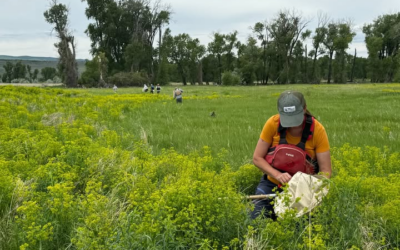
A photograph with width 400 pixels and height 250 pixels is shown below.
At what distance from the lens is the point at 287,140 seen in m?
3.90

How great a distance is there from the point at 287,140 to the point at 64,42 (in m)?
61.3

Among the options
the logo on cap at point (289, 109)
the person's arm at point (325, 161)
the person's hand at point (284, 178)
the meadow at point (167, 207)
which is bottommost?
the meadow at point (167, 207)

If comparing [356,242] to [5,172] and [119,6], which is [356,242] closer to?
[5,172]

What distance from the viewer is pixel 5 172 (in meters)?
3.73

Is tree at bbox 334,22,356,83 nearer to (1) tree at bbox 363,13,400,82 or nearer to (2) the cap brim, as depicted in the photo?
(1) tree at bbox 363,13,400,82

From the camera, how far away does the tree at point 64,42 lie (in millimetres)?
58281

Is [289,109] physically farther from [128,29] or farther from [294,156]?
[128,29]

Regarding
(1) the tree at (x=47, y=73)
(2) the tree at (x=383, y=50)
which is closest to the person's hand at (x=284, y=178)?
(2) the tree at (x=383, y=50)

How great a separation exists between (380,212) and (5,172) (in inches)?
147

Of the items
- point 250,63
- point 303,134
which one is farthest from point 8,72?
Result: point 303,134

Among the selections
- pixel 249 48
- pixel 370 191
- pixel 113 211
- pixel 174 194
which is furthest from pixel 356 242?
pixel 249 48

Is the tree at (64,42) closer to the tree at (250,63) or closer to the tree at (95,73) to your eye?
the tree at (95,73)

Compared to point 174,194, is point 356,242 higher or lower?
lower

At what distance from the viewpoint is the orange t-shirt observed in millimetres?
3814
